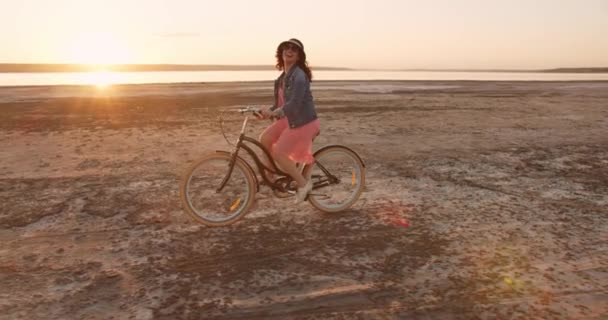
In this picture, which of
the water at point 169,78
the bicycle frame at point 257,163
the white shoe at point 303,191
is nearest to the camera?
the bicycle frame at point 257,163

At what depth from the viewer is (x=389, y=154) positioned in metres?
8.62

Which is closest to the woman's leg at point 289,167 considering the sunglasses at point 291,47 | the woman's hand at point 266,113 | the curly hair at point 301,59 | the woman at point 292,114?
the woman at point 292,114

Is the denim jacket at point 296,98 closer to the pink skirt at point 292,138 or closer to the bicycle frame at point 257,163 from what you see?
the pink skirt at point 292,138

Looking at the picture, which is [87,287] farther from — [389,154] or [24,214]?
[389,154]

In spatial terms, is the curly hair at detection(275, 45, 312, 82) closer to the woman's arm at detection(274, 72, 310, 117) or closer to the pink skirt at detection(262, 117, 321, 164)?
the woman's arm at detection(274, 72, 310, 117)

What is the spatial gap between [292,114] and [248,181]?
923 millimetres

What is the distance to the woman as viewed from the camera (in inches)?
184

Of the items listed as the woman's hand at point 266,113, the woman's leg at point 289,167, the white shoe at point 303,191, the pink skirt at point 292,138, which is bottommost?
the white shoe at point 303,191

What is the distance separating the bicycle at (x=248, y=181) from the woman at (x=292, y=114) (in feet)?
0.45

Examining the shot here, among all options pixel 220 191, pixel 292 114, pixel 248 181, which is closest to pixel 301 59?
pixel 292 114

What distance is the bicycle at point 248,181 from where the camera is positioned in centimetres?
487

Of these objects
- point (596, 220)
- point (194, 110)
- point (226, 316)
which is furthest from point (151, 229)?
point (194, 110)

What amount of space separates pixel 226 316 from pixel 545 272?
2.68m

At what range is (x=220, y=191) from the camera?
5.20 metres
